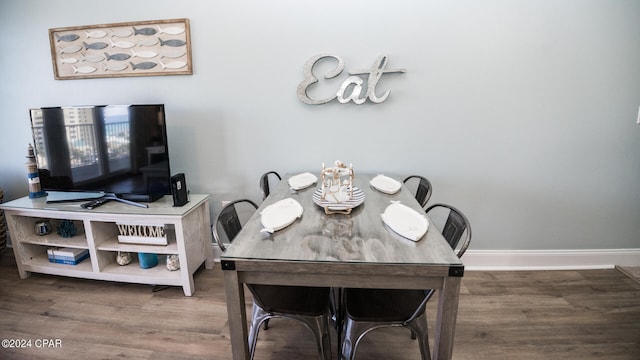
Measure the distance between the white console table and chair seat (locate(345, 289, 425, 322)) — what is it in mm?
1317

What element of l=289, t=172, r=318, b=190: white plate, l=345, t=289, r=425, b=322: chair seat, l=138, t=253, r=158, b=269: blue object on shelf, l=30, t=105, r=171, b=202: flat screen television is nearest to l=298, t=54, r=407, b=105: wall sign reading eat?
l=289, t=172, r=318, b=190: white plate

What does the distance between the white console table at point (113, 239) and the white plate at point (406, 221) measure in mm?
1409

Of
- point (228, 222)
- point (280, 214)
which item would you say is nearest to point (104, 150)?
point (228, 222)

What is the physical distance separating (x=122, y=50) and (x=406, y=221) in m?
2.47

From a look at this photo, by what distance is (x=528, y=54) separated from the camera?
2203mm

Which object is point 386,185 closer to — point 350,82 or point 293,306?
point 350,82

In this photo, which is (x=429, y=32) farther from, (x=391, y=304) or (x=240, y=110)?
(x=391, y=304)

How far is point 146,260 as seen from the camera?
2.34 m

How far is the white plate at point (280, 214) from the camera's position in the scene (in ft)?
4.69

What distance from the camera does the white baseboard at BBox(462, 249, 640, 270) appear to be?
251 centimetres

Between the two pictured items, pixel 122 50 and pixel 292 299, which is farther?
pixel 122 50

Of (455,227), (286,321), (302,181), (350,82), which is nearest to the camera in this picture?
(455,227)

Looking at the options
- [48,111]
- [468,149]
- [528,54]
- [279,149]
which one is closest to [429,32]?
[528,54]

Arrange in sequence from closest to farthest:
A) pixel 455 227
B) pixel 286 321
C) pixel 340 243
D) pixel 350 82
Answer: pixel 340 243, pixel 455 227, pixel 286 321, pixel 350 82
